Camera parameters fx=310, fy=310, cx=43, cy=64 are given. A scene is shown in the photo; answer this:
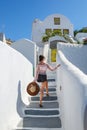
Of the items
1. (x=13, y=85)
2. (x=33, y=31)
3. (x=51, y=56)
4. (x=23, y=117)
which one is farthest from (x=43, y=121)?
(x=33, y=31)

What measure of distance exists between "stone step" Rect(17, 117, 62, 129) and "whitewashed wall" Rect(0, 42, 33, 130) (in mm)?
194

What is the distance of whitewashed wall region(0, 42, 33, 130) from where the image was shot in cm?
653

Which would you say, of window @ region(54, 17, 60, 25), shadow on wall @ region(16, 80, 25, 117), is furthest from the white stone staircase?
window @ region(54, 17, 60, 25)

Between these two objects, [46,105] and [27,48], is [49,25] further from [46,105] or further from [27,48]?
[46,105]

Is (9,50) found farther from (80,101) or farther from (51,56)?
(51,56)

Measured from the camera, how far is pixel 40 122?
25.9ft

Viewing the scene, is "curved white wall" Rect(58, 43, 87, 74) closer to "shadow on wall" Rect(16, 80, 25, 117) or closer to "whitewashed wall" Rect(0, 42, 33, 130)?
"whitewashed wall" Rect(0, 42, 33, 130)

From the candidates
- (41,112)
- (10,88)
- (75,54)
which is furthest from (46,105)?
(75,54)

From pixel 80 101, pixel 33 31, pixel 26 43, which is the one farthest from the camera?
pixel 33 31

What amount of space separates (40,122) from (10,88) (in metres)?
1.26

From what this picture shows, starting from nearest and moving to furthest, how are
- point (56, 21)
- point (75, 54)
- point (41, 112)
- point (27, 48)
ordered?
point (41, 112) < point (27, 48) < point (75, 54) < point (56, 21)

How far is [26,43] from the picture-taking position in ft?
46.3

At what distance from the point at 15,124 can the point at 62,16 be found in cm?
3849

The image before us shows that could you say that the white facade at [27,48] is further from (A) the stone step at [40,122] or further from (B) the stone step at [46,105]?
(A) the stone step at [40,122]
